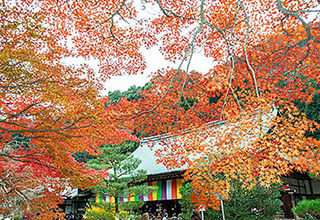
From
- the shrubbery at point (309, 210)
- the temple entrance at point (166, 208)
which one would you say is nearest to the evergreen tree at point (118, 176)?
the temple entrance at point (166, 208)

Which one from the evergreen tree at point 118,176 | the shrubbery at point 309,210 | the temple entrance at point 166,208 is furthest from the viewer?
the temple entrance at point 166,208

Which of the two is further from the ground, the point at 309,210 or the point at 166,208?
the point at 309,210

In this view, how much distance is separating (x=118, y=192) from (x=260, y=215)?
524 cm

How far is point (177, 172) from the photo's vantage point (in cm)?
1036

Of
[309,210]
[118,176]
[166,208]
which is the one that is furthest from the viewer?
[166,208]

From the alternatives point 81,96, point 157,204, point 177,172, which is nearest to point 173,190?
point 177,172

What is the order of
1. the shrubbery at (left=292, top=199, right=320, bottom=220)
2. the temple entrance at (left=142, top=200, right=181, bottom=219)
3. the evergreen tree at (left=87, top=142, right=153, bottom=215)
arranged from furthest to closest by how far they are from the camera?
1. the temple entrance at (left=142, top=200, right=181, bottom=219)
2. the evergreen tree at (left=87, top=142, right=153, bottom=215)
3. the shrubbery at (left=292, top=199, right=320, bottom=220)

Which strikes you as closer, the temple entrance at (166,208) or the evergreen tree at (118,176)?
the evergreen tree at (118,176)

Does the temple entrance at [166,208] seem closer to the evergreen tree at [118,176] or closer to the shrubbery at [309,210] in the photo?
the evergreen tree at [118,176]

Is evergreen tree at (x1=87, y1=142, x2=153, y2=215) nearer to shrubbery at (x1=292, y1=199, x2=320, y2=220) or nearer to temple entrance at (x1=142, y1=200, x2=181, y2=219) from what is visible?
temple entrance at (x1=142, y1=200, x2=181, y2=219)

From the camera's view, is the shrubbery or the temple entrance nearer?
the shrubbery

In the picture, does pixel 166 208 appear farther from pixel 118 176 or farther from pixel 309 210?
pixel 309 210

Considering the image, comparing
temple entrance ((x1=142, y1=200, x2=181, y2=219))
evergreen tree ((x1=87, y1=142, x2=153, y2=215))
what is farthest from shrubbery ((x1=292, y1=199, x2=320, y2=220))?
temple entrance ((x1=142, y1=200, x2=181, y2=219))

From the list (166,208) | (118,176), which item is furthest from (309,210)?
(166,208)
